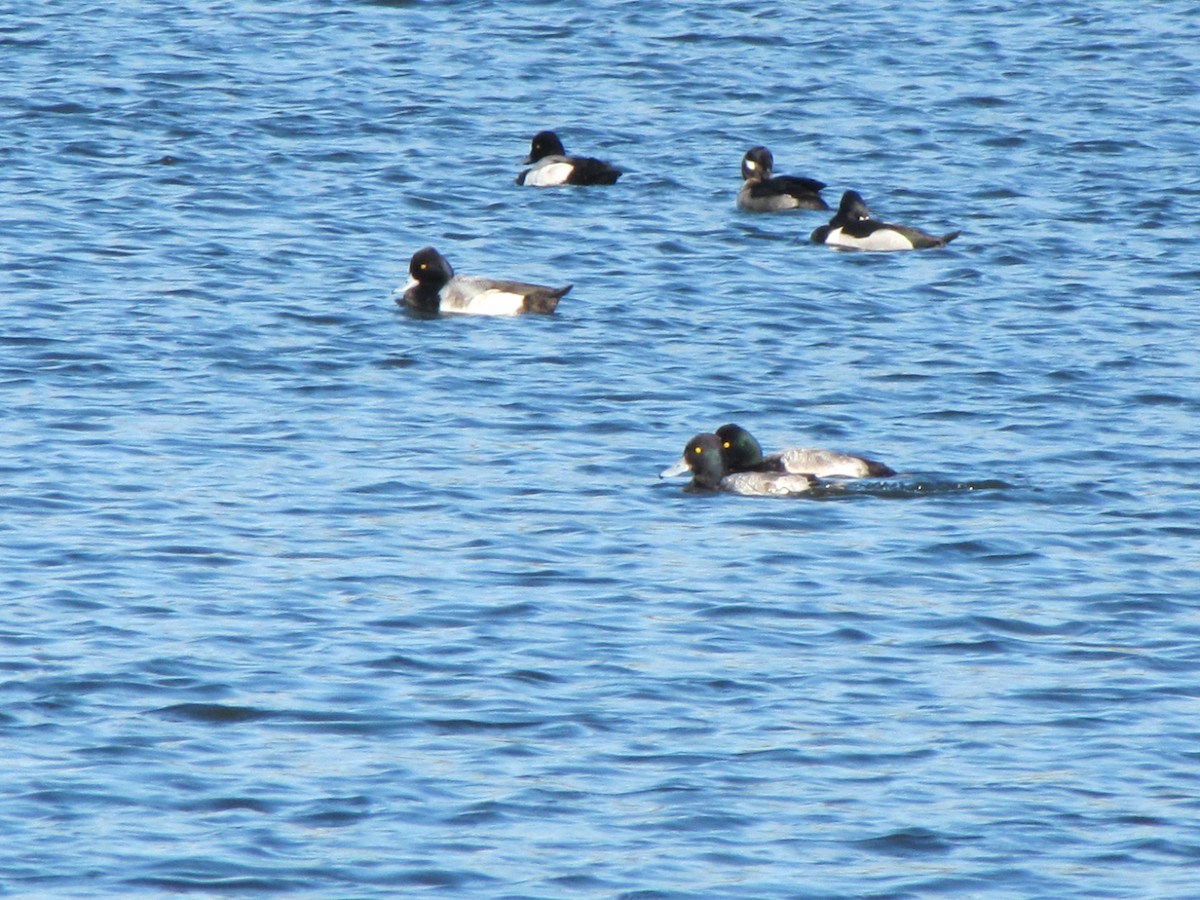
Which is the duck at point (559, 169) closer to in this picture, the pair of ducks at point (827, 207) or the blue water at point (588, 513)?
the blue water at point (588, 513)

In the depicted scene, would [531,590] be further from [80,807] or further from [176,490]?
[80,807]

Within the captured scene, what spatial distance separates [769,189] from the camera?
72.3 feet

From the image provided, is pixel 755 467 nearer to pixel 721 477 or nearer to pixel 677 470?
pixel 721 477

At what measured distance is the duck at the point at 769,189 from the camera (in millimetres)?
21828

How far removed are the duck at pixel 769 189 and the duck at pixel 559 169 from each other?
55.6 inches

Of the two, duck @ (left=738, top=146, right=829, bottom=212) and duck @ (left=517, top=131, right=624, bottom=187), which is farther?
duck @ (left=517, top=131, right=624, bottom=187)

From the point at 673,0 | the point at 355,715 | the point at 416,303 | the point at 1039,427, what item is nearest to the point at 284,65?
the point at 673,0

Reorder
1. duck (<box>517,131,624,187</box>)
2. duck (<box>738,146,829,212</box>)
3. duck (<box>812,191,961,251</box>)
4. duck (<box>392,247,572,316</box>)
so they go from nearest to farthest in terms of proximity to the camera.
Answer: duck (<box>392,247,572,316</box>) < duck (<box>812,191,961,251</box>) < duck (<box>738,146,829,212</box>) < duck (<box>517,131,624,187</box>)

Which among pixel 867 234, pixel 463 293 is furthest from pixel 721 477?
pixel 867 234

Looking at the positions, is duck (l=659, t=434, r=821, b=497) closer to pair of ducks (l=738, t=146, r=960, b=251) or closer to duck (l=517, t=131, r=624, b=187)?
pair of ducks (l=738, t=146, r=960, b=251)

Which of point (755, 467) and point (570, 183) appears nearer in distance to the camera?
point (755, 467)

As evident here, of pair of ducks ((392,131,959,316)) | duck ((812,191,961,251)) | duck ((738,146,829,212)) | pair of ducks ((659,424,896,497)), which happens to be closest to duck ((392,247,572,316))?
pair of ducks ((392,131,959,316))

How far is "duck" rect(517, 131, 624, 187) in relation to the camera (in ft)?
74.9

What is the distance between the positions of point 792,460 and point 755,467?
24 centimetres
